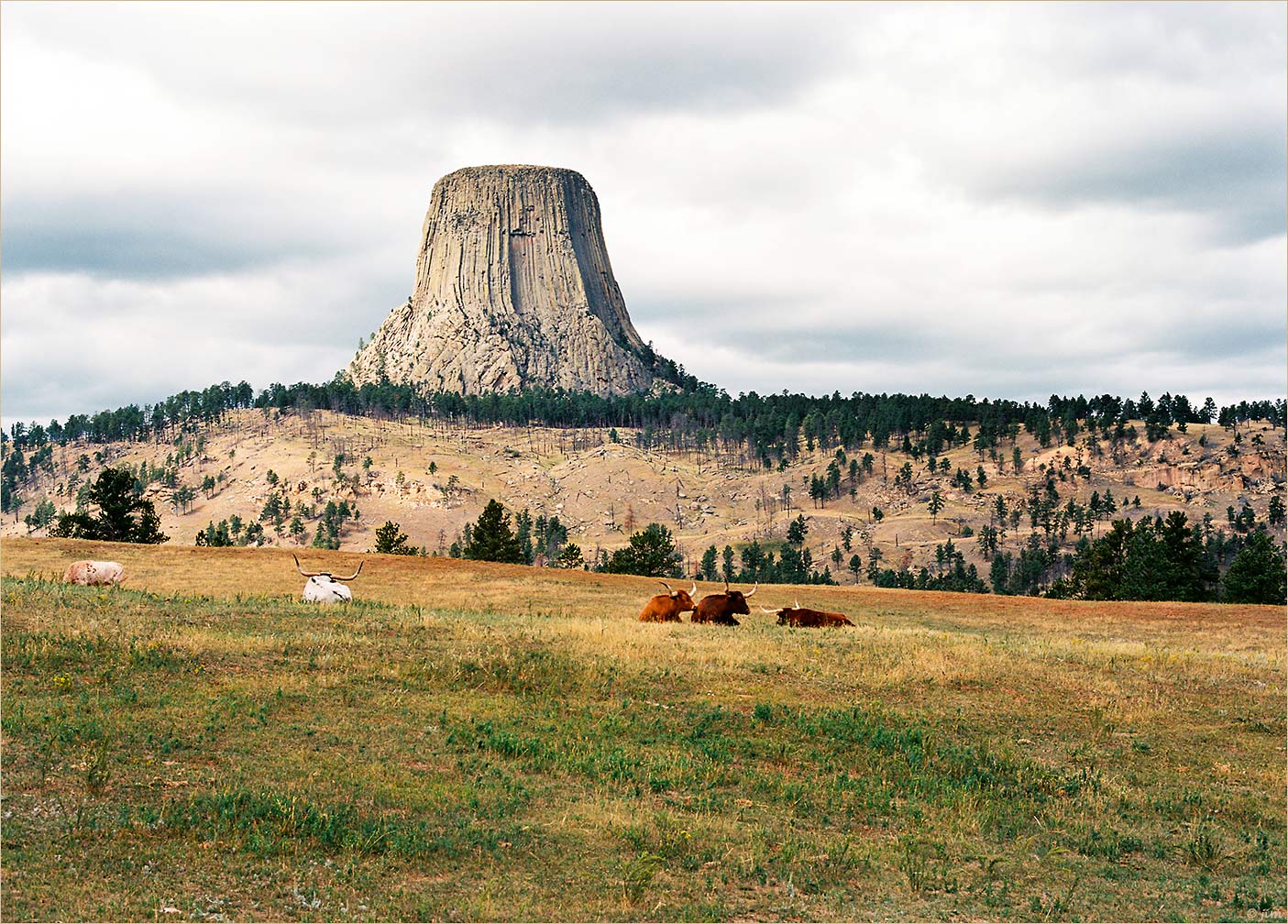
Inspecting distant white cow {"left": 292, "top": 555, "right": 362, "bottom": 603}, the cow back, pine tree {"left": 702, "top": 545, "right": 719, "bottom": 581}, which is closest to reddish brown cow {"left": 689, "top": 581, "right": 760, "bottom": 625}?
the cow back

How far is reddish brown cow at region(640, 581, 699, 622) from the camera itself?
113 feet

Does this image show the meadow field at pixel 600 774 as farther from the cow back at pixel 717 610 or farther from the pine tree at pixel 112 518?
the pine tree at pixel 112 518

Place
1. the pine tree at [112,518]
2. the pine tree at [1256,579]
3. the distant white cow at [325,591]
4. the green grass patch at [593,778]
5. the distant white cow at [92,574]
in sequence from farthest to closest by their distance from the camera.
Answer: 1. the pine tree at [1256,579]
2. the pine tree at [112,518]
3. the distant white cow at [92,574]
4. the distant white cow at [325,591]
5. the green grass patch at [593,778]

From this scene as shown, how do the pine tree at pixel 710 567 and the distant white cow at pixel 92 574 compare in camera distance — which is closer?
the distant white cow at pixel 92 574

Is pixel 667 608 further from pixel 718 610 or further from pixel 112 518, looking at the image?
pixel 112 518

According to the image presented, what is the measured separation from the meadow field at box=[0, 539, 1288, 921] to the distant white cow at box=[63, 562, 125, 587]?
7.20m

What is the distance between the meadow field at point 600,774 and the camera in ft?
41.3

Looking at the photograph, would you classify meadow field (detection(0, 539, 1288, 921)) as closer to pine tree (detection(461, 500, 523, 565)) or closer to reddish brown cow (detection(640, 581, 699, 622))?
reddish brown cow (detection(640, 581, 699, 622))

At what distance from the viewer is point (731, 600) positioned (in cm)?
3484

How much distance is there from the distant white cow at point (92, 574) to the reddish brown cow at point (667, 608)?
17.5 m

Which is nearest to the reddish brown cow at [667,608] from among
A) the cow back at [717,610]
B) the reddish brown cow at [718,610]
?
the reddish brown cow at [718,610]

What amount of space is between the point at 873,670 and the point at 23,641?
17037 millimetres

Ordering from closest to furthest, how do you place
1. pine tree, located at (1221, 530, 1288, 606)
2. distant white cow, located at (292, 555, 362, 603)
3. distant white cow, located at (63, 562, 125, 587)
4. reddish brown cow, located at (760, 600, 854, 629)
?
distant white cow, located at (292, 555, 362, 603) < reddish brown cow, located at (760, 600, 854, 629) < distant white cow, located at (63, 562, 125, 587) < pine tree, located at (1221, 530, 1288, 606)

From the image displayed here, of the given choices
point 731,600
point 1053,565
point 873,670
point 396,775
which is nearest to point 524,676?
point 396,775
